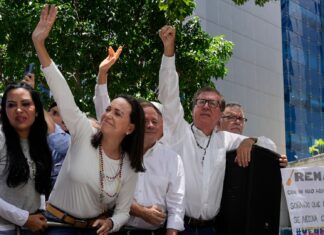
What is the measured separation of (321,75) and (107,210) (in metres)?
43.1

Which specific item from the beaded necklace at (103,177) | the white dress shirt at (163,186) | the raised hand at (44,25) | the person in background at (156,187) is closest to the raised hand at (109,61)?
the person in background at (156,187)

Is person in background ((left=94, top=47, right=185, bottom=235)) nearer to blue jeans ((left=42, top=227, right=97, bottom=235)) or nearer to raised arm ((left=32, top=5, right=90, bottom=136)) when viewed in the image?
blue jeans ((left=42, top=227, right=97, bottom=235))

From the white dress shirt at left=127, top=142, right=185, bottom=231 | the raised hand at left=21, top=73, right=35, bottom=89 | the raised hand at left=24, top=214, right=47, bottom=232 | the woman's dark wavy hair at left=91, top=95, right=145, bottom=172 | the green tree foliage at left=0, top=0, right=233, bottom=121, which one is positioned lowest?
the raised hand at left=24, top=214, right=47, bottom=232

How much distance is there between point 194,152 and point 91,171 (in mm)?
1327

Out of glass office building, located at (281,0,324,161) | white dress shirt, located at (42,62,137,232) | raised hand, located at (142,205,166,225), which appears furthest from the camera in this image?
glass office building, located at (281,0,324,161)

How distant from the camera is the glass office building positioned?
4275 centimetres

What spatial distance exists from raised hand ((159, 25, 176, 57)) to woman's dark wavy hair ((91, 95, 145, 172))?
2.75 feet

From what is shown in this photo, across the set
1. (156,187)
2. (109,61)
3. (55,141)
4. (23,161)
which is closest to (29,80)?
(55,141)

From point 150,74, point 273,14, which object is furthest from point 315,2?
point 150,74

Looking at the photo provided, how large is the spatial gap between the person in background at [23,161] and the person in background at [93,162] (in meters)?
0.14

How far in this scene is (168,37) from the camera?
469 centimetres

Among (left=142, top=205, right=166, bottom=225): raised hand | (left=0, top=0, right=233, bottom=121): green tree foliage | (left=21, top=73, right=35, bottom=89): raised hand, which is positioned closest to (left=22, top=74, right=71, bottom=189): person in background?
(left=21, top=73, right=35, bottom=89): raised hand

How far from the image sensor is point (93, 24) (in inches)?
466

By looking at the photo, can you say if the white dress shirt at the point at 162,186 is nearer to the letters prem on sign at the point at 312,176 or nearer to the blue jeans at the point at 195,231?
the blue jeans at the point at 195,231
